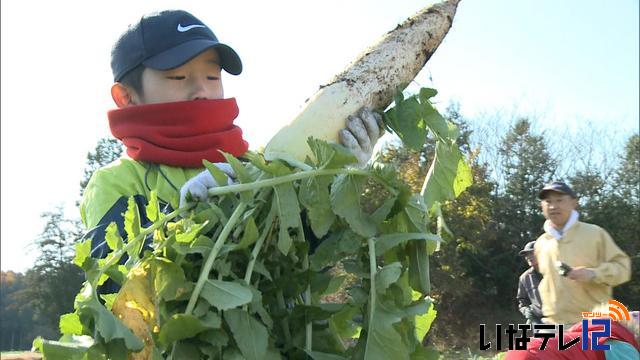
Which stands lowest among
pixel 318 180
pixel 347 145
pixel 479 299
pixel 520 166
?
pixel 479 299

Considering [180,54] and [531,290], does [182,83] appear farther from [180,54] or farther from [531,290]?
[531,290]

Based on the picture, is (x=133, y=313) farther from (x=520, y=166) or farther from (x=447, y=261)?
(x=520, y=166)

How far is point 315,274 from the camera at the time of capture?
140cm

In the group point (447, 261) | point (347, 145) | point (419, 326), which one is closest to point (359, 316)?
point (419, 326)

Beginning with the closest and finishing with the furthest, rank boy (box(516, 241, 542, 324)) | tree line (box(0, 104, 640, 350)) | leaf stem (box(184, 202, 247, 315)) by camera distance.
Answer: leaf stem (box(184, 202, 247, 315))
boy (box(516, 241, 542, 324))
tree line (box(0, 104, 640, 350))

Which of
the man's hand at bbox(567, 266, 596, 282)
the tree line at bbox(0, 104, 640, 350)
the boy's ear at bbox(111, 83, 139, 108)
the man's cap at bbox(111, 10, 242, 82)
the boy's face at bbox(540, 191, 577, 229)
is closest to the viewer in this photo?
the man's cap at bbox(111, 10, 242, 82)

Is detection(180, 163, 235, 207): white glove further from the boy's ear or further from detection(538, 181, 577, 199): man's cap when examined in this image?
detection(538, 181, 577, 199): man's cap

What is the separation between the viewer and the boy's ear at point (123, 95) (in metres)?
1.97

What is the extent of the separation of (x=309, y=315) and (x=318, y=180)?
287 millimetres

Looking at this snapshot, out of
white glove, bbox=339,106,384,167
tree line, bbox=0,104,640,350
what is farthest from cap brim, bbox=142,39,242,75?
tree line, bbox=0,104,640,350

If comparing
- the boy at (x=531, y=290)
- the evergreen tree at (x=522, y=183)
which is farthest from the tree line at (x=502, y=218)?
the boy at (x=531, y=290)

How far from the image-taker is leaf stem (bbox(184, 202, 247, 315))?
3.95 ft

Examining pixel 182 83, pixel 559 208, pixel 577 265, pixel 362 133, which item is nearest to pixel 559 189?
pixel 559 208

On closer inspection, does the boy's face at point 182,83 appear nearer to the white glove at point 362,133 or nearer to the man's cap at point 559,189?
the white glove at point 362,133
